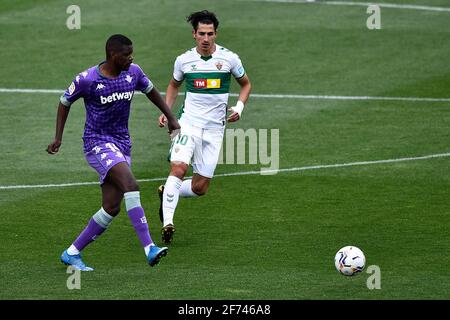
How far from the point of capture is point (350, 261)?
42.7ft

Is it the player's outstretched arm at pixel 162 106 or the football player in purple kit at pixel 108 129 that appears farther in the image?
the player's outstretched arm at pixel 162 106

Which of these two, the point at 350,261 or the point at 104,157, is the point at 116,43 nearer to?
the point at 104,157

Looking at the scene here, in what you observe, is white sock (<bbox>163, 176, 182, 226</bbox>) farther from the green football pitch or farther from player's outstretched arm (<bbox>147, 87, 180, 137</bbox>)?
player's outstretched arm (<bbox>147, 87, 180, 137</bbox>)

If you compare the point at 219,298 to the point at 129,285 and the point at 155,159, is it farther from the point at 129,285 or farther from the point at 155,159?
the point at 155,159

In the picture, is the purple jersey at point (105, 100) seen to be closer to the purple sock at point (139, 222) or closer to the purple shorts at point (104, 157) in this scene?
the purple shorts at point (104, 157)

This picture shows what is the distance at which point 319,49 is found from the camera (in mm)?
25875

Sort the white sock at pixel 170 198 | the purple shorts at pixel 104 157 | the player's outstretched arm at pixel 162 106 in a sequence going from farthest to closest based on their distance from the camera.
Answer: the white sock at pixel 170 198 < the player's outstretched arm at pixel 162 106 < the purple shorts at pixel 104 157

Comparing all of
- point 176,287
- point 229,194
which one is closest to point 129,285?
point 176,287

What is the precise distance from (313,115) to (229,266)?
337 inches

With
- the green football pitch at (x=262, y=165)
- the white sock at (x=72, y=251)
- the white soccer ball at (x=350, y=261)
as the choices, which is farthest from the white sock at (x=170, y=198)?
the white soccer ball at (x=350, y=261)

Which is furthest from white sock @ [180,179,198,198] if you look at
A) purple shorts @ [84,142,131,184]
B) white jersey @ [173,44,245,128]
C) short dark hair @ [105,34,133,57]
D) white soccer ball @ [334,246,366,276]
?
white soccer ball @ [334,246,366,276]

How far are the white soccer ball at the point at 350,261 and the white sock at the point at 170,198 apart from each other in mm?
2511

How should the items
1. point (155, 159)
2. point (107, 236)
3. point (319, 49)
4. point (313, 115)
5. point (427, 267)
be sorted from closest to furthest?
point (427, 267) < point (107, 236) < point (155, 159) < point (313, 115) < point (319, 49)

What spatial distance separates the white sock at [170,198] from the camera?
1483cm
